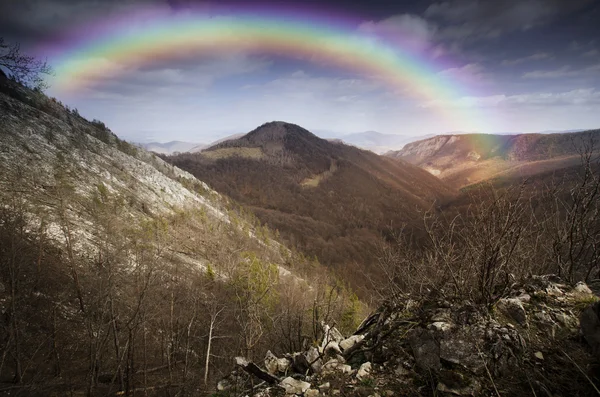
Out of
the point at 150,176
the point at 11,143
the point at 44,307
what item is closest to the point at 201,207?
the point at 150,176

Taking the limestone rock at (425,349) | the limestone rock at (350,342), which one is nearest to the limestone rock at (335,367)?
the limestone rock at (350,342)

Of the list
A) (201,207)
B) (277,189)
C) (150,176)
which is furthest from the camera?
(277,189)

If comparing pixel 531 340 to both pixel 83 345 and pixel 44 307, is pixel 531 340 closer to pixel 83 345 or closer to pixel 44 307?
pixel 83 345

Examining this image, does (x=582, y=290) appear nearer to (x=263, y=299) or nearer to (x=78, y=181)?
(x=263, y=299)

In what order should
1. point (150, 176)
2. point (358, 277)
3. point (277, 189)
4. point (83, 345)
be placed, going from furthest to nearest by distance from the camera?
point (277, 189) → point (358, 277) → point (150, 176) → point (83, 345)

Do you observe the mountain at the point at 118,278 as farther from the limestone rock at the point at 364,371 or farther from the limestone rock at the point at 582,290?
the limestone rock at the point at 582,290
